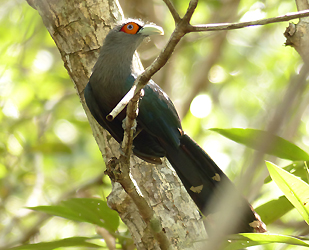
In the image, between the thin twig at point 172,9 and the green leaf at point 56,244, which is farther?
the green leaf at point 56,244

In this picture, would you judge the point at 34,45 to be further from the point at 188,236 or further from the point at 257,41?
the point at 188,236

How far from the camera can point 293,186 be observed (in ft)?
6.24

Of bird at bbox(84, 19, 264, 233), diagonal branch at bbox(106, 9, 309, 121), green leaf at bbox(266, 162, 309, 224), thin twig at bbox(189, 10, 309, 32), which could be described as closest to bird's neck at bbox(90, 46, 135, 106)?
bird at bbox(84, 19, 264, 233)

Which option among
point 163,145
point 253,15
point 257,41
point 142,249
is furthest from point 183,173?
point 257,41

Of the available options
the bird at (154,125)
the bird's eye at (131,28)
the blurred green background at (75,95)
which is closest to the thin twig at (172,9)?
the bird at (154,125)

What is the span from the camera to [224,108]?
6117mm

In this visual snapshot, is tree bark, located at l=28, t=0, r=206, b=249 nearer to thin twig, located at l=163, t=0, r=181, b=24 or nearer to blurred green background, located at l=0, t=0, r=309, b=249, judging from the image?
thin twig, located at l=163, t=0, r=181, b=24

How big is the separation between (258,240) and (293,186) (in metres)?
0.37

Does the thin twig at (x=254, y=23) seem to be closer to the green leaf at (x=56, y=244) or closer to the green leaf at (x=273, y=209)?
the green leaf at (x=273, y=209)

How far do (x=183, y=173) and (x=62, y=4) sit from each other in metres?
1.62

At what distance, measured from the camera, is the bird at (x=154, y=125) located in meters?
2.49

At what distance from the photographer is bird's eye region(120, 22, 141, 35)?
8.93ft

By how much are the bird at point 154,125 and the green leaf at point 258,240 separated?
0.41 meters

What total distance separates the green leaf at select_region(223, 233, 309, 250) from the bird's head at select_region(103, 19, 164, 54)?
1.56 meters
